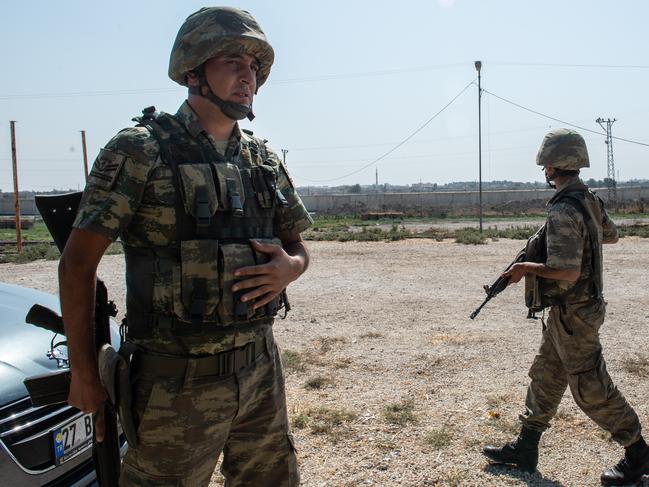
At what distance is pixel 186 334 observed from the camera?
191cm

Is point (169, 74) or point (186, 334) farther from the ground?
point (169, 74)

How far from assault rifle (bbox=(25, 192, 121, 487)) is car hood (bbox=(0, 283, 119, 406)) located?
1.14 ft

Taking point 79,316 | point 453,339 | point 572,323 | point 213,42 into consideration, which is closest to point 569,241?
point 572,323

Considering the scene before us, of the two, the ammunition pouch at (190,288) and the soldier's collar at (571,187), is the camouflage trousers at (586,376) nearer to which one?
the soldier's collar at (571,187)

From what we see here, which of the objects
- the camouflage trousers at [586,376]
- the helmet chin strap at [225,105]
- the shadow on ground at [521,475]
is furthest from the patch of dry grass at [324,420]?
the helmet chin strap at [225,105]

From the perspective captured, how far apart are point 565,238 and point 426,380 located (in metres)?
2.20

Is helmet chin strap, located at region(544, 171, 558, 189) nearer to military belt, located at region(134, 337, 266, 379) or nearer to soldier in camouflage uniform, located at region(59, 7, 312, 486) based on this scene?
soldier in camouflage uniform, located at region(59, 7, 312, 486)

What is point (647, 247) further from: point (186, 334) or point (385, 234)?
point (186, 334)

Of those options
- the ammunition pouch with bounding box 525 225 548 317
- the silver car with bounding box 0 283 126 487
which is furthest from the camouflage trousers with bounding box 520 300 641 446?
the silver car with bounding box 0 283 126 487

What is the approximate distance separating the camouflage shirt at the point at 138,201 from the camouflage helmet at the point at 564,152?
7.35ft

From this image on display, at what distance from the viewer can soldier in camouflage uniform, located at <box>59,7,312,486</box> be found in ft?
6.05

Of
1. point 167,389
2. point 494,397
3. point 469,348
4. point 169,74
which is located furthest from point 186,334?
point 469,348

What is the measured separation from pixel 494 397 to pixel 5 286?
358 cm

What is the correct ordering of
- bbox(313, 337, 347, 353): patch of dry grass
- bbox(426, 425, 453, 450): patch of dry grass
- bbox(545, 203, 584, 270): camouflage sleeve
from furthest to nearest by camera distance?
bbox(313, 337, 347, 353): patch of dry grass
bbox(426, 425, 453, 450): patch of dry grass
bbox(545, 203, 584, 270): camouflage sleeve
